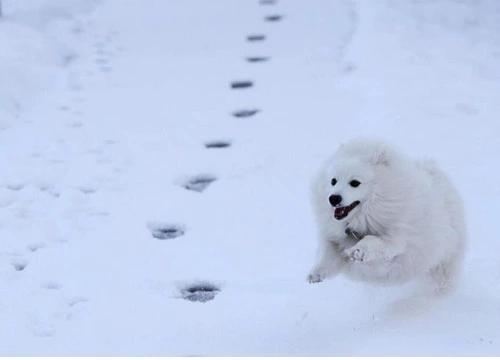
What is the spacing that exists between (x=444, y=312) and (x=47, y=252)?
261 centimetres

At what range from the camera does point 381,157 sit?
3959mm

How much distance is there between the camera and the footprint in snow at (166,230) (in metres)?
5.75

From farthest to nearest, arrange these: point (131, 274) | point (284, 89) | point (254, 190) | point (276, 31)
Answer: point (276, 31)
point (284, 89)
point (254, 190)
point (131, 274)

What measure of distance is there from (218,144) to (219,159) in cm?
38

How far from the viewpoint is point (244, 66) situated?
920cm

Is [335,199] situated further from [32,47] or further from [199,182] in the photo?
[32,47]

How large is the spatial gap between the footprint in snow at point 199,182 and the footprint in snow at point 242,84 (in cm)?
218

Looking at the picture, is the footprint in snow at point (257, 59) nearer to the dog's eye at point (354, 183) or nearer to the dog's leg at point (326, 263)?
the dog's leg at point (326, 263)

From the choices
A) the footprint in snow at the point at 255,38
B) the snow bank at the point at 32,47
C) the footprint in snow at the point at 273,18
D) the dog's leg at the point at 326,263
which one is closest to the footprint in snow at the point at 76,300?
the dog's leg at the point at 326,263

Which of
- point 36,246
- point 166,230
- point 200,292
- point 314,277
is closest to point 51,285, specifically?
point 36,246

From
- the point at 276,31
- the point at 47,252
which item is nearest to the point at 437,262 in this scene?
the point at 47,252

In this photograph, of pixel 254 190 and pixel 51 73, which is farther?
pixel 51 73

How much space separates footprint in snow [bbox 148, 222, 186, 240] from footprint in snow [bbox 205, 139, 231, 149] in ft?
4.96

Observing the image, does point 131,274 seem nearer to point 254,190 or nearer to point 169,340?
A: point 169,340
